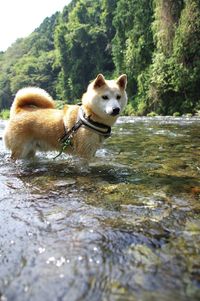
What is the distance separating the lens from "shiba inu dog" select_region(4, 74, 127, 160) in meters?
5.47

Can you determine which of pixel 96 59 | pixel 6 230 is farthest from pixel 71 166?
pixel 96 59

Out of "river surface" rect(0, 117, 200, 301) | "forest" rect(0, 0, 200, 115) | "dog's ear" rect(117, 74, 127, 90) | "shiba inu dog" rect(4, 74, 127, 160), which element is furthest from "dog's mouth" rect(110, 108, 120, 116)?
"forest" rect(0, 0, 200, 115)

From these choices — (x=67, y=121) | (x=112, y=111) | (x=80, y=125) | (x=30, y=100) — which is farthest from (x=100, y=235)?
(x=30, y=100)

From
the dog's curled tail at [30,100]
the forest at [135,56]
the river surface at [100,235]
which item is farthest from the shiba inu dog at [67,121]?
the forest at [135,56]

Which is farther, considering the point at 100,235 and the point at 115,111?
the point at 115,111

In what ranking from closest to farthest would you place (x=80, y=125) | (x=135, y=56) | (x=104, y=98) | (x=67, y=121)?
(x=104, y=98) → (x=80, y=125) → (x=67, y=121) → (x=135, y=56)

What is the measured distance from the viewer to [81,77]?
6081cm

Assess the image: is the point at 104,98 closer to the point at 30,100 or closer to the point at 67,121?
the point at 67,121

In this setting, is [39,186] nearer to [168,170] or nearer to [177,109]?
[168,170]

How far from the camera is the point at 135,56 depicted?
36156mm

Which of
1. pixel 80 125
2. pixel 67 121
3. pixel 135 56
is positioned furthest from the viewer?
pixel 135 56

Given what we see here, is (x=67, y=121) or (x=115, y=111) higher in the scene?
(x=115, y=111)

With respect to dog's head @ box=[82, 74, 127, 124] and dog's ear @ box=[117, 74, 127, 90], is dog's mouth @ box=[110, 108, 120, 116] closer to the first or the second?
dog's head @ box=[82, 74, 127, 124]

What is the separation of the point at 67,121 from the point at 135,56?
3194cm
